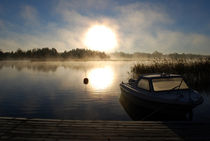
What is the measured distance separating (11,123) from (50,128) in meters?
1.79

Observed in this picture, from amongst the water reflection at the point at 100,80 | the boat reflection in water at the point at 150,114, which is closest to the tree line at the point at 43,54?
the water reflection at the point at 100,80

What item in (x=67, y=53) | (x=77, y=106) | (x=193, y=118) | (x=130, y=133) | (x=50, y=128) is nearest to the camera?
(x=130, y=133)

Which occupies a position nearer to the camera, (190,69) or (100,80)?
(190,69)

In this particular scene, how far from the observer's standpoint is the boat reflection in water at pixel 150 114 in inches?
339

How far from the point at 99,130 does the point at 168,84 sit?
598 cm

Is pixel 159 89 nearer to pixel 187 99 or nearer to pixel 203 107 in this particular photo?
pixel 187 99

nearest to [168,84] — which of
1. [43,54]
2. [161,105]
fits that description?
[161,105]

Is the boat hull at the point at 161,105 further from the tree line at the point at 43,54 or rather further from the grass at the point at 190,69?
the tree line at the point at 43,54

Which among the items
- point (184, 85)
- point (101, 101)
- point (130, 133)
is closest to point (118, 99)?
point (101, 101)

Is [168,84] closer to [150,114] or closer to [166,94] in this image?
[166,94]

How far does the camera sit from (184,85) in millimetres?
9484

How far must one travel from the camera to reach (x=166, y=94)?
8.83m

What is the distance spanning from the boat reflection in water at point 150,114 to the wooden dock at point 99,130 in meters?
2.75

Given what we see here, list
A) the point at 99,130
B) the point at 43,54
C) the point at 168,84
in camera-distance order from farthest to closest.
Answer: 1. the point at 43,54
2. the point at 168,84
3. the point at 99,130
